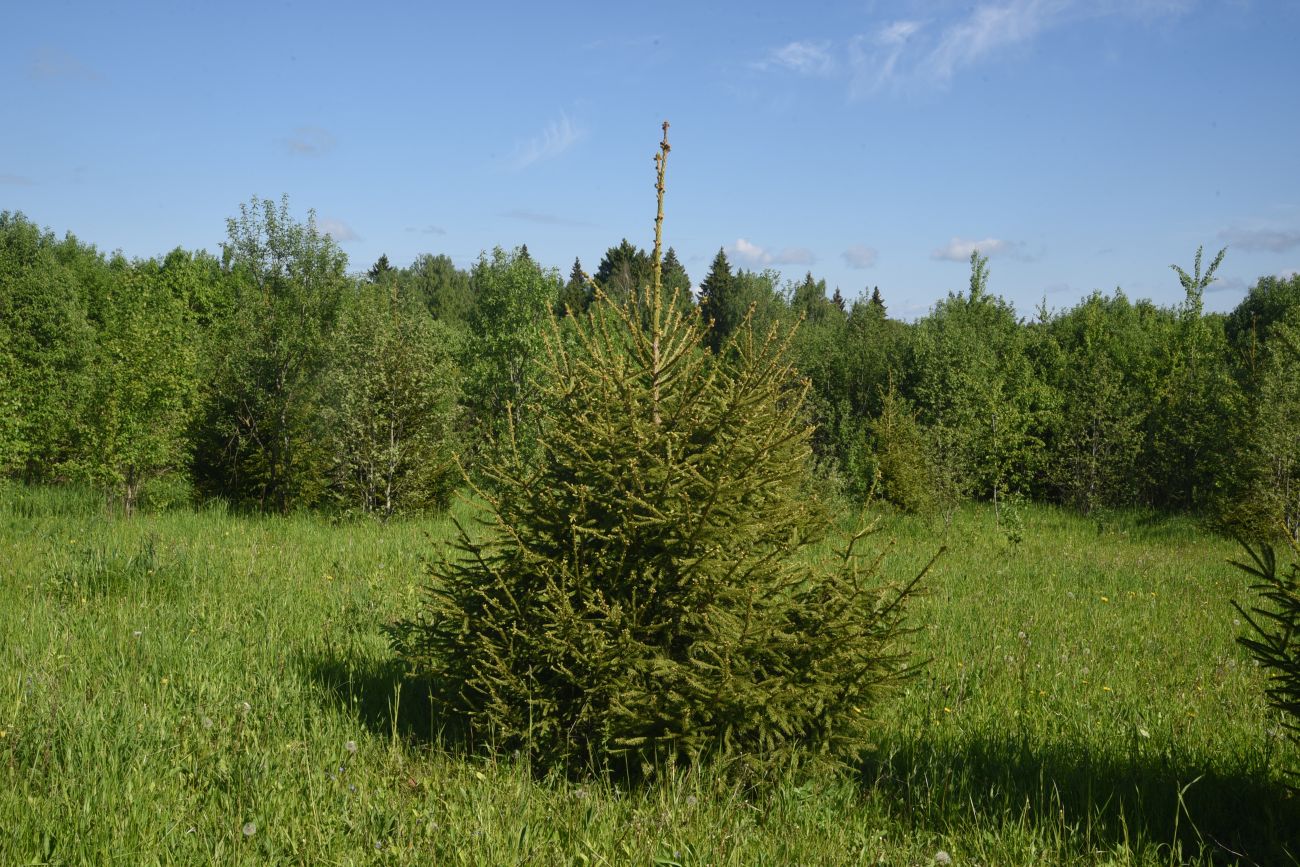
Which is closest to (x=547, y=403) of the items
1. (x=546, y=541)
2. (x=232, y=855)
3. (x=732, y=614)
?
(x=546, y=541)

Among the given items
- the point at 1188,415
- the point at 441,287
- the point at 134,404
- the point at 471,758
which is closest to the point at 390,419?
the point at 134,404

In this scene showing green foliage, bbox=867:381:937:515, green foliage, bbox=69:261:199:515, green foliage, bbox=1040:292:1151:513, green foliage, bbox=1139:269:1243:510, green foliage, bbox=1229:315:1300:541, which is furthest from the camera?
green foliage, bbox=1040:292:1151:513

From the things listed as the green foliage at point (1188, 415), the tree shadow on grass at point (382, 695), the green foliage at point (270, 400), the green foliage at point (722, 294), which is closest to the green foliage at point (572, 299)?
the tree shadow on grass at point (382, 695)

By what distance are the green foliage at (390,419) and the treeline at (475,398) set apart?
0.06m

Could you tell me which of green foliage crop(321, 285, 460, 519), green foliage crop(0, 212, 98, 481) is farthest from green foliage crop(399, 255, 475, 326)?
green foliage crop(321, 285, 460, 519)

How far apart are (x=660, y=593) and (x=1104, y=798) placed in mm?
2731

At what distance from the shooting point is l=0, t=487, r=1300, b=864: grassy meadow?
11.8ft

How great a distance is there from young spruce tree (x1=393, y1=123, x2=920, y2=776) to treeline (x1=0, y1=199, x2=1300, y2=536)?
2.37 ft

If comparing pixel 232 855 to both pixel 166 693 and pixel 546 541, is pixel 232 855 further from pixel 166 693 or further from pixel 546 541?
pixel 166 693

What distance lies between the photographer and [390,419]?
17.2 meters

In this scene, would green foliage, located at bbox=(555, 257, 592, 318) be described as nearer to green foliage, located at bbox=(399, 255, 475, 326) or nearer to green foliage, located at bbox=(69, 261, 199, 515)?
green foliage, located at bbox=(69, 261, 199, 515)

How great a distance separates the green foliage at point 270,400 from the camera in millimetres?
21125

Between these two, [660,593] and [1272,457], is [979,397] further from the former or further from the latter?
[660,593]

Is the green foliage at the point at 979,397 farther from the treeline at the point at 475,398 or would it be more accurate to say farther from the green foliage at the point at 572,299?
the green foliage at the point at 572,299
